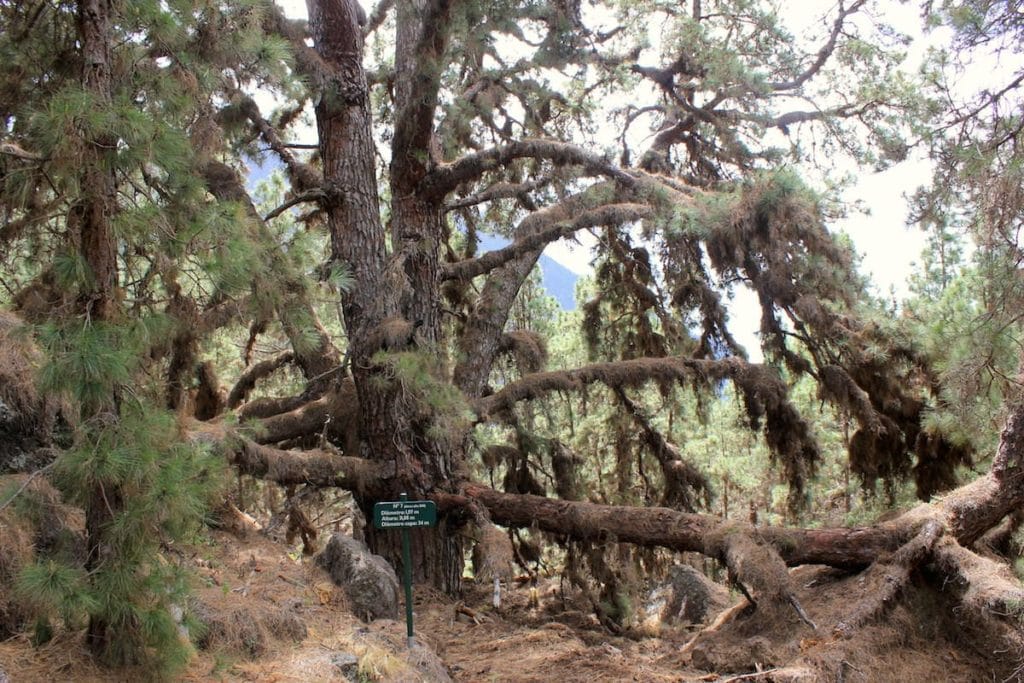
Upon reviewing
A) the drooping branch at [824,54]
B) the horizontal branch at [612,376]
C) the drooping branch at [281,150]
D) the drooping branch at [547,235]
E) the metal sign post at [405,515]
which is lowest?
the metal sign post at [405,515]

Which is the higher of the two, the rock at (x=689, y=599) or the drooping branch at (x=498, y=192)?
the drooping branch at (x=498, y=192)

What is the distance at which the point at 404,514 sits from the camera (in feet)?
17.9

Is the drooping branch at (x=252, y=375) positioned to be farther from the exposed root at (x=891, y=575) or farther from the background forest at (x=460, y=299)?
the exposed root at (x=891, y=575)

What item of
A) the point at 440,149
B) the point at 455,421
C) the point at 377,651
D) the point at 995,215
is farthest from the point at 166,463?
the point at 440,149

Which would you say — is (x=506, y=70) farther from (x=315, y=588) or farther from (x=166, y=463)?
(x=166, y=463)

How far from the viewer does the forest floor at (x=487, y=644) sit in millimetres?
4586

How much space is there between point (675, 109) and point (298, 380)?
266 inches

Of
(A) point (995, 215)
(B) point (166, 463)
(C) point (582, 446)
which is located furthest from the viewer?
(C) point (582, 446)

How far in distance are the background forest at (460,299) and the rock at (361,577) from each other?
67 cm

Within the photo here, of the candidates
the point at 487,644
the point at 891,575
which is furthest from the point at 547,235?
the point at 891,575

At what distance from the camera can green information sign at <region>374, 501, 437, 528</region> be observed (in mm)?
5398

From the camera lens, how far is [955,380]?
15.4 ft

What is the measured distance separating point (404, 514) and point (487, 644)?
4.28ft

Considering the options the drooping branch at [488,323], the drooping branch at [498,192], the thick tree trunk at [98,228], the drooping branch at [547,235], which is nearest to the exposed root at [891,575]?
the drooping branch at [547,235]
